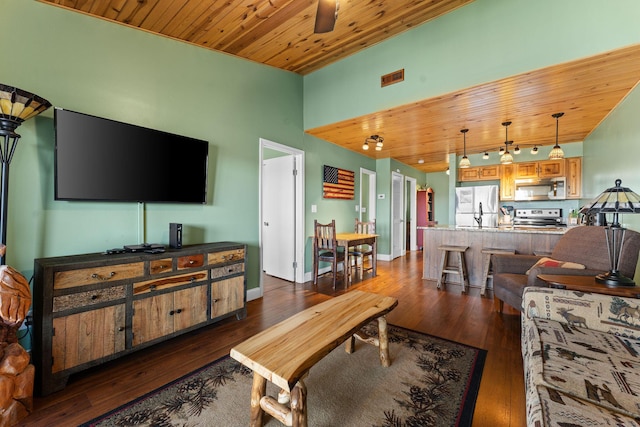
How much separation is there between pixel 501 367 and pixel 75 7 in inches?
171

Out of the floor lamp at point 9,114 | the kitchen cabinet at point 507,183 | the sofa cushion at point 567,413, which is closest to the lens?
the sofa cushion at point 567,413

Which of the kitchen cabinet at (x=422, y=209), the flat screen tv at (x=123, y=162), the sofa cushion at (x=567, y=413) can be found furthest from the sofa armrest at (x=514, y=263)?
the kitchen cabinet at (x=422, y=209)

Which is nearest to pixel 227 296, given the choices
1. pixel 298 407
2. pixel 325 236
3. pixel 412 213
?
pixel 298 407

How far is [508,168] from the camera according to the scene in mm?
5559

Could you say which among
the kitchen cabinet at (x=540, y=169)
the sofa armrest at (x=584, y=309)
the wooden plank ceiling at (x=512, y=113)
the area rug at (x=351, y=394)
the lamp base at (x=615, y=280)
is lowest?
the area rug at (x=351, y=394)

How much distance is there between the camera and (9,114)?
1.64 metres

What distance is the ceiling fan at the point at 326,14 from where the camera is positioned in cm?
169

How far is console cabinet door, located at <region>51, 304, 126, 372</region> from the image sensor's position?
1.69m

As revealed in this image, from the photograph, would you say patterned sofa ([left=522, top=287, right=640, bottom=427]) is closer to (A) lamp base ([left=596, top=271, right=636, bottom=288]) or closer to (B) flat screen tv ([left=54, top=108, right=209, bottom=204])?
(A) lamp base ([left=596, top=271, right=636, bottom=288])

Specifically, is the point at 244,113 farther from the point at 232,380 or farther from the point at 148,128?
the point at 232,380

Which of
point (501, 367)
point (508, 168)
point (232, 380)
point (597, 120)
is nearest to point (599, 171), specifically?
point (597, 120)

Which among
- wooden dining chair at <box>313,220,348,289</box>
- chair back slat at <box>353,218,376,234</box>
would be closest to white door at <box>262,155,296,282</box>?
wooden dining chair at <box>313,220,348,289</box>

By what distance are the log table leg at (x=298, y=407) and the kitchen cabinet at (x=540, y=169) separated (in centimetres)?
614

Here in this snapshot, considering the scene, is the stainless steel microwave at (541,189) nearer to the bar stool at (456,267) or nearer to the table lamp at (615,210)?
the bar stool at (456,267)
